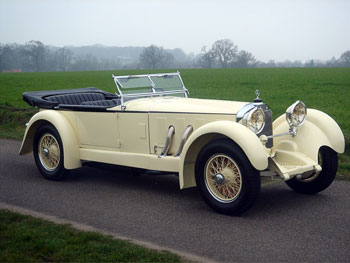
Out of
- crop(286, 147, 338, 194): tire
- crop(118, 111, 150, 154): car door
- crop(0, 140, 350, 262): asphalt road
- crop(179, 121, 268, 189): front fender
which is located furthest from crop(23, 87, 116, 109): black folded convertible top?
crop(286, 147, 338, 194): tire

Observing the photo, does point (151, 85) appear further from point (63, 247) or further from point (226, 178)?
point (63, 247)

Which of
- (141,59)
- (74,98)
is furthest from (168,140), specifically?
(141,59)

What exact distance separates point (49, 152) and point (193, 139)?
2779mm

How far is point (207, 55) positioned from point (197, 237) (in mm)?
81255

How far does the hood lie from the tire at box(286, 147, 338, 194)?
46.6 inches

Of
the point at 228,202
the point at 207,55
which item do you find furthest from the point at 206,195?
the point at 207,55

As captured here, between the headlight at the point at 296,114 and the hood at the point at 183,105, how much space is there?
551mm

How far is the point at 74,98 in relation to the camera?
801cm

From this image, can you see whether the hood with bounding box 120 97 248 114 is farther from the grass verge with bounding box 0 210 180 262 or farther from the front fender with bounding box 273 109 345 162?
the grass verge with bounding box 0 210 180 262

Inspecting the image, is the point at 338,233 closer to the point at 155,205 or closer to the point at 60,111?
the point at 155,205

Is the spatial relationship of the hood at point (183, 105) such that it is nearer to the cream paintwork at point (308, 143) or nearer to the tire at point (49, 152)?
the cream paintwork at point (308, 143)

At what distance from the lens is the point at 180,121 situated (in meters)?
6.15

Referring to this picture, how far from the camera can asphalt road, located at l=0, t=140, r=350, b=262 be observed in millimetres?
4508

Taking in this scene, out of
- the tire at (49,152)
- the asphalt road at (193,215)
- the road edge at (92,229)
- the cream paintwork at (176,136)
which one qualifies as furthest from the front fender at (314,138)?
the tire at (49,152)
